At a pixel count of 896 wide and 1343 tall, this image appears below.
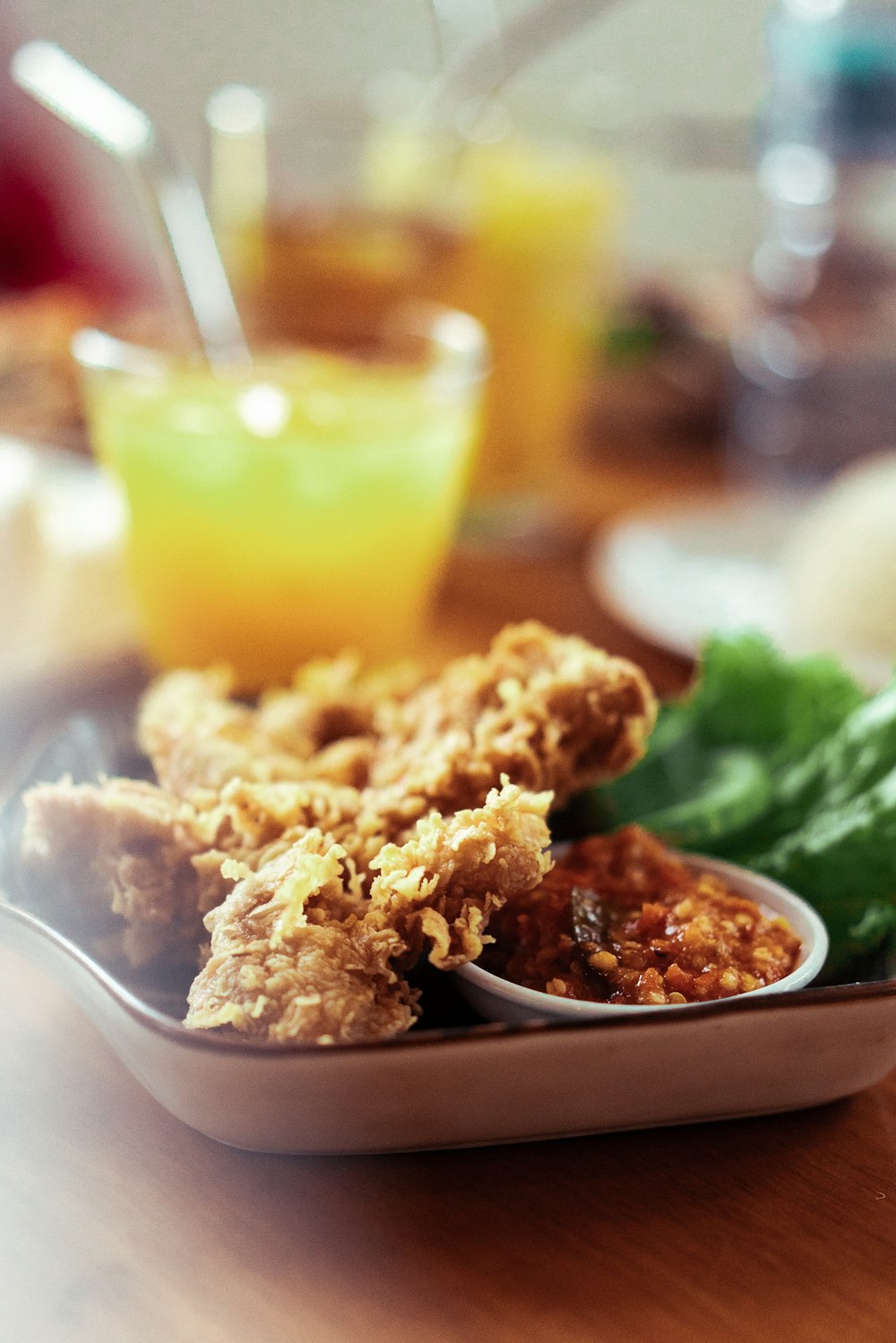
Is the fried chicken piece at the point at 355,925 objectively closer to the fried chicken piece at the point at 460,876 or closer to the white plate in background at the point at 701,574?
the fried chicken piece at the point at 460,876

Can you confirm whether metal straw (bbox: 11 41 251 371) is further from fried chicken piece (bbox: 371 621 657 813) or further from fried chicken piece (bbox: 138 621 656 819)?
fried chicken piece (bbox: 371 621 657 813)

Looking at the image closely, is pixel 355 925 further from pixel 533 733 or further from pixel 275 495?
pixel 275 495

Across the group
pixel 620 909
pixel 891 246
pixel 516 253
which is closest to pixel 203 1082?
pixel 620 909

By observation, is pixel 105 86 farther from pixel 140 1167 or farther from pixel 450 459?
pixel 140 1167

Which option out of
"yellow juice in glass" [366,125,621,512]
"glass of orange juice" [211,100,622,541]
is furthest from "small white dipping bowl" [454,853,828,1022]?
"yellow juice in glass" [366,125,621,512]

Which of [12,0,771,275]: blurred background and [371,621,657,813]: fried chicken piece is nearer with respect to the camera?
[371,621,657,813]: fried chicken piece

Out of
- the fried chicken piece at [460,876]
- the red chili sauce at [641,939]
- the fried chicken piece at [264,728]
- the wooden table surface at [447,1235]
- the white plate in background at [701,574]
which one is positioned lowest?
the wooden table surface at [447,1235]

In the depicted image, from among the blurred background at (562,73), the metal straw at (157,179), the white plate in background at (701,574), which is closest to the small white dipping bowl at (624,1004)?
the white plate in background at (701,574)
